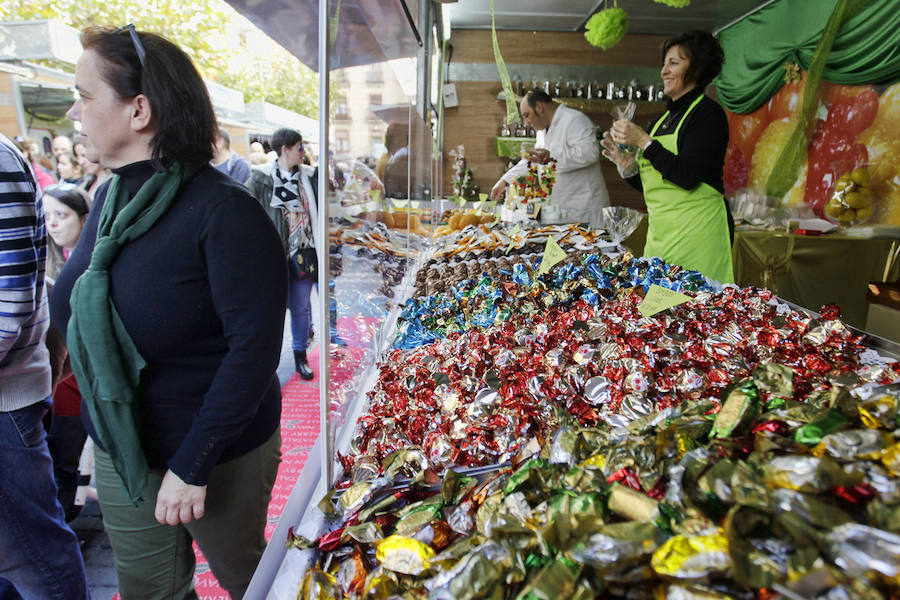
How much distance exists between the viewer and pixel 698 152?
196 cm

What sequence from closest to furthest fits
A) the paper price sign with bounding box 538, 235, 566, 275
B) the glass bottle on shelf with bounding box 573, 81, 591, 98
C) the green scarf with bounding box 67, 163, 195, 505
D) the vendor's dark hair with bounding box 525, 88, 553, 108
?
the green scarf with bounding box 67, 163, 195, 505, the paper price sign with bounding box 538, 235, 566, 275, the vendor's dark hair with bounding box 525, 88, 553, 108, the glass bottle on shelf with bounding box 573, 81, 591, 98

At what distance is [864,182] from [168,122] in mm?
4369

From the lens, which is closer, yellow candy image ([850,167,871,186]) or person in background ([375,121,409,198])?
person in background ([375,121,409,198])

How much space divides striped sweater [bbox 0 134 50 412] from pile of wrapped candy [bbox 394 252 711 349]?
87 cm

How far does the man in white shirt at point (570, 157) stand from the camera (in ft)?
10.5

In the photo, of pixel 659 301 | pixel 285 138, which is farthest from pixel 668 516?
pixel 285 138

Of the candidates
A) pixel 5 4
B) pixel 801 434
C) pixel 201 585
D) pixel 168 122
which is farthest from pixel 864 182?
pixel 5 4

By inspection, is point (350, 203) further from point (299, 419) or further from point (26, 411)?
point (299, 419)

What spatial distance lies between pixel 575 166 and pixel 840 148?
8.27 feet

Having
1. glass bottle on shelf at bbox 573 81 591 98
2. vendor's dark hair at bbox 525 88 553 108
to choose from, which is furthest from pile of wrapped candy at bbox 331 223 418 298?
glass bottle on shelf at bbox 573 81 591 98

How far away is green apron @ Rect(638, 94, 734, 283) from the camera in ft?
6.71

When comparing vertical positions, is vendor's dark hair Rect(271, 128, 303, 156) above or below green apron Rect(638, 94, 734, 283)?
above

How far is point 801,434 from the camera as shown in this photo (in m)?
0.50

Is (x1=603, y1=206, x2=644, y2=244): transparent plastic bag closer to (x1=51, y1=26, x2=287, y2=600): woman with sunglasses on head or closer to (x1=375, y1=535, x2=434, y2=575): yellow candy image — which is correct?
→ (x1=51, y1=26, x2=287, y2=600): woman with sunglasses on head
